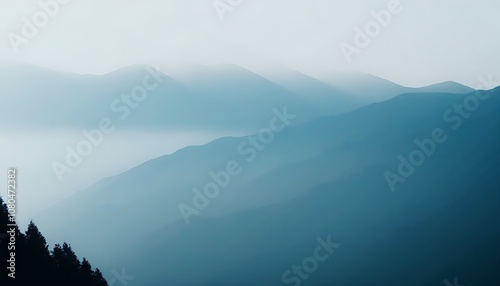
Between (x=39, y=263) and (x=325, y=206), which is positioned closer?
(x=39, y=263)

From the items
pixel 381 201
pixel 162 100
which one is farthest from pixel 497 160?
pixel 162 100

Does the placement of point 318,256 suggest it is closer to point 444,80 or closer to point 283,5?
point 444,80

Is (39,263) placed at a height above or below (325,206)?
above

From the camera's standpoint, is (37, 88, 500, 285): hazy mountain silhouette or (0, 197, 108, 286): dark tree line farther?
(37, 88, 500, 285): hazy mountain silhouette

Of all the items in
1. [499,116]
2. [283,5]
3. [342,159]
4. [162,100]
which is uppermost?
[283,5]

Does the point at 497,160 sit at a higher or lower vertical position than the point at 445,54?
lower

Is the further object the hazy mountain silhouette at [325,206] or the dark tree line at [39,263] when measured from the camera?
the hazy mountain silhouette at [325,206]

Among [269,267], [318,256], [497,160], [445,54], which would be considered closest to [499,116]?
[497,160]

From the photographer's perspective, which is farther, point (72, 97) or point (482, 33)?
point (482, 33)
